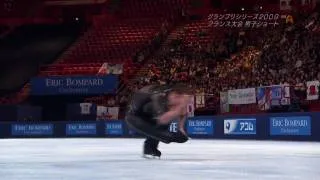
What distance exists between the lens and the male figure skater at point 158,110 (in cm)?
780

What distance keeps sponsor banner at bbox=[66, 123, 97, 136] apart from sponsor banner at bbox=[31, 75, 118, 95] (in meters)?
2.99

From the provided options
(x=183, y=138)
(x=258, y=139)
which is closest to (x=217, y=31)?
(x=258, y=139)

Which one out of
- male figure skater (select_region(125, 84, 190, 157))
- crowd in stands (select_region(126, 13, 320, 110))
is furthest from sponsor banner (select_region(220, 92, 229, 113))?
male figure skater (select_region(125, 84, 190, 157))

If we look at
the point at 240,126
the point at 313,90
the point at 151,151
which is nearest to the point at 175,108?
the point at 151,151

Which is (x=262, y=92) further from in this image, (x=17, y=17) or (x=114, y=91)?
(x=17, y=17)

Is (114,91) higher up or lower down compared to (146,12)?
lower down

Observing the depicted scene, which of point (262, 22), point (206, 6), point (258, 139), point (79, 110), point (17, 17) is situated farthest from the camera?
point (17, 17)

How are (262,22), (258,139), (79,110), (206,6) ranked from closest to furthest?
1. (258,139)
2. (79,110)
3. (262,22)
4. (206,6)

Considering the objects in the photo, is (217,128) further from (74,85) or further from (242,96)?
(74,85)

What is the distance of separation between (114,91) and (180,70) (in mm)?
2775

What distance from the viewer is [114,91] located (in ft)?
83.7

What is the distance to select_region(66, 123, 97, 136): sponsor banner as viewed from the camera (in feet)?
73.9

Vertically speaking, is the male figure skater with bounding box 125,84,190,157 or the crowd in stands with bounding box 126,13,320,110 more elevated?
the crowd in stands with bounding box 126,13,320,110

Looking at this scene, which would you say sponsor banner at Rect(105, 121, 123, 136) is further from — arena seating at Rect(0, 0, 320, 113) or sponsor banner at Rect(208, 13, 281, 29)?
sponsor banner at Rect(208, 13, 281, 29)
